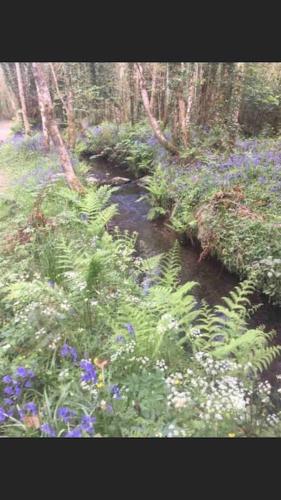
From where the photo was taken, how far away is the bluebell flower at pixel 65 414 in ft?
6.91

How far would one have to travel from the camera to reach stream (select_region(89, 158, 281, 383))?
14.1ft

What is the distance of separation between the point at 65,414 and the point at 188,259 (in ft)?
12.7

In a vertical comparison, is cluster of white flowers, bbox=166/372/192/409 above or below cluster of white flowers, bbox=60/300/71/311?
below

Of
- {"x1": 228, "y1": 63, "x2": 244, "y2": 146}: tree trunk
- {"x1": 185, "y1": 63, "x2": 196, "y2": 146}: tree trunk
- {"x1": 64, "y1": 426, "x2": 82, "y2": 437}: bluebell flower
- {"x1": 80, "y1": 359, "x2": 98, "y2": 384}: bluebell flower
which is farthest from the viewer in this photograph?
{"x1": 185, "y1": 63, "x2": 196, "y2": 146}: tree trunk

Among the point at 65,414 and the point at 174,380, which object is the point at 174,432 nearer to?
the point at 174,380

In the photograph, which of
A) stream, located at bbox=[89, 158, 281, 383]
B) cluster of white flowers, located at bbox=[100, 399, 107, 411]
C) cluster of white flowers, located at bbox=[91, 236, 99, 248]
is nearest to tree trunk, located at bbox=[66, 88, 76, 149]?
stream, located at bbox=[89, 158, 281, 383]

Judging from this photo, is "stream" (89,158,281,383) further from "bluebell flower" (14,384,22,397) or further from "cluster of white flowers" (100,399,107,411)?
"bluebell flower" (14,384,22,397)

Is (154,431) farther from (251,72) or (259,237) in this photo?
(251,72)

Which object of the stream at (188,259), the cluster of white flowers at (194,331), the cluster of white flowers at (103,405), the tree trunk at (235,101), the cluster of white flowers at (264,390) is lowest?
the stream at (188,259)

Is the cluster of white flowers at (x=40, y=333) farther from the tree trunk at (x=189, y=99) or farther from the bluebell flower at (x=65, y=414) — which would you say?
the tree trunk at (x=189, y=99)

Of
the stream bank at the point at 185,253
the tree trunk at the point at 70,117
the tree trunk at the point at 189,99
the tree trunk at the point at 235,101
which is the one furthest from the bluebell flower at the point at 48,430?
the tree trunk at the point at 70,117

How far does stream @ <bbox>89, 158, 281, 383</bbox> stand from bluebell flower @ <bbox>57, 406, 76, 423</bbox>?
2.12 metres

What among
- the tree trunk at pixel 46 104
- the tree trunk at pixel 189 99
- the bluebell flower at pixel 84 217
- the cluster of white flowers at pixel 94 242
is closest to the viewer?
the cluster of white flowers at pixel 94 242

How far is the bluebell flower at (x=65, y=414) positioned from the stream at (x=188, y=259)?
2.12 meters
